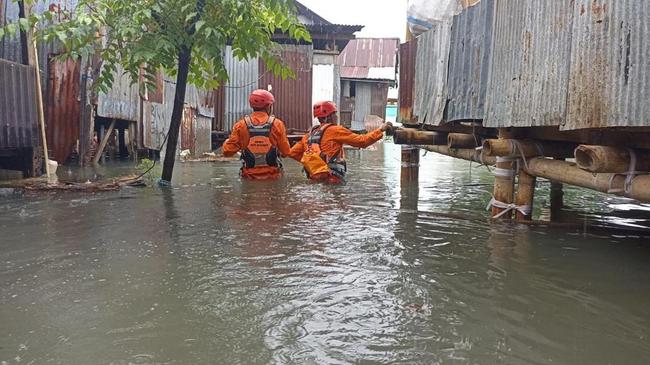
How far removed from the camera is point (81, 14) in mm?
6668

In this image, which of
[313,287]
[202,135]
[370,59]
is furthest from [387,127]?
[370,59]

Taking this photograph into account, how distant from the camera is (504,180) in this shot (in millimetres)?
5605

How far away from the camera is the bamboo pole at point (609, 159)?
3822 millimetres

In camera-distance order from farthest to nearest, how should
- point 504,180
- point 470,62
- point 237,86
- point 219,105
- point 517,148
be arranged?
point 219,105 → point 237,86 → point 470,62 → point 504,180 → point 517,148

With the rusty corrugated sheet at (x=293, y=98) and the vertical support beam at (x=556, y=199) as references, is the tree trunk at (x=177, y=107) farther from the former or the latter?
the rusty corrugated sheet at (x=293, y=98)

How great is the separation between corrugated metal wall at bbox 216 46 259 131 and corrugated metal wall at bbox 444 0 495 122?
13.2 m

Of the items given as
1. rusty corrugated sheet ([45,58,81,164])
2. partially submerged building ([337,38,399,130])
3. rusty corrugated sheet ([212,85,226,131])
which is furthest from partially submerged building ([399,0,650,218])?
partially submerged building ([337,38,399,130])

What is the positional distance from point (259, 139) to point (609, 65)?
5.23 metres

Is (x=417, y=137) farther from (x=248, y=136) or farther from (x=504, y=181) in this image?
(x=504, y=181)

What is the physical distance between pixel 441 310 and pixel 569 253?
1.99 meters

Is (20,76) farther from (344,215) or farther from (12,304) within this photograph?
(12,304)

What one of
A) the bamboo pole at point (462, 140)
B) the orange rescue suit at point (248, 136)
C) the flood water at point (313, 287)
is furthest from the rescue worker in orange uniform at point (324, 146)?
the flood water at point (313, 287)

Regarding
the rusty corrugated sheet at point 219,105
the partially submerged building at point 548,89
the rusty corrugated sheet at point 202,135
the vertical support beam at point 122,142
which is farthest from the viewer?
the rusty corrugated sheet at point 219,105

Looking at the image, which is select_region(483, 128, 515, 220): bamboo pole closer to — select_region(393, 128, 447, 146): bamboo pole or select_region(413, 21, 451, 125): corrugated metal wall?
select_region(413, 21, 451, 125): corrugated metal wall
